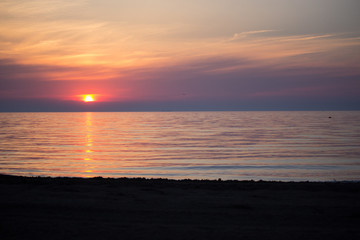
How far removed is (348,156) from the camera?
27.9 metres

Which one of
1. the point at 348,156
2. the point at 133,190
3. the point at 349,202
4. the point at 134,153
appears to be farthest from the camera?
the point at 134,153

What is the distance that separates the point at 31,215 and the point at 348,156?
88.5 feet

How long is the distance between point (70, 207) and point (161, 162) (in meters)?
16.8

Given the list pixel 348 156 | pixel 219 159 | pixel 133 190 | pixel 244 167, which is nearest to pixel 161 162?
pixel 219 159

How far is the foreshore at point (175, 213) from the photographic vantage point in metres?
7.33

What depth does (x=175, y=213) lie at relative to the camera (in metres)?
8.84

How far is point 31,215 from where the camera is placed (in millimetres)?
8484

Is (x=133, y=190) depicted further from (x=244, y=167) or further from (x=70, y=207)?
(x=244, y=167)

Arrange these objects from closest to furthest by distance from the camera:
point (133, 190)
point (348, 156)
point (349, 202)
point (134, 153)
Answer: point (349, 202) < point (133, 190) < point (348, 156) < point (134, 153)

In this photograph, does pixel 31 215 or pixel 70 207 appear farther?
pixel 70 207

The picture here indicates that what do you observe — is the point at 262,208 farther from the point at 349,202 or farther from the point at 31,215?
the point at 31,215

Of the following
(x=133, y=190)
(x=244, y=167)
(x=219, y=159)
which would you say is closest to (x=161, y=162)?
(x=219, y=159)

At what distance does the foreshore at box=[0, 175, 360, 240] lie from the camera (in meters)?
7.33

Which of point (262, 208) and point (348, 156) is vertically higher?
point (348, 156)
